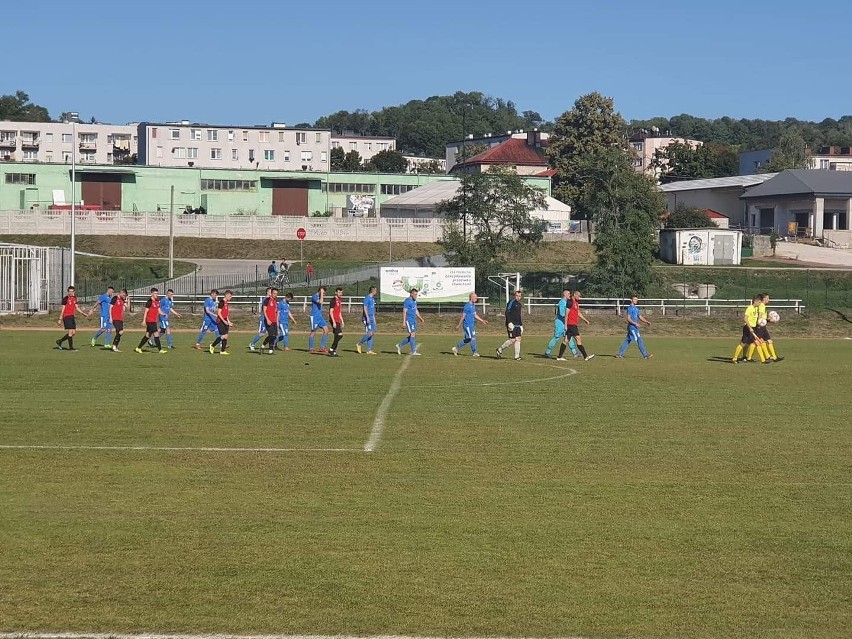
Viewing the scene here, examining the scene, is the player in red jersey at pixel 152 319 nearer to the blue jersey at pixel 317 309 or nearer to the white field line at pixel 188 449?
the blue jersey at pixel 317 309

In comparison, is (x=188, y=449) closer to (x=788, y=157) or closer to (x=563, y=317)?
(x=563, y=317)

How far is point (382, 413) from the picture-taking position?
1970 cm

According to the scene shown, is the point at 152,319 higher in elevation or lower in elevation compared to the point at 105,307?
lower

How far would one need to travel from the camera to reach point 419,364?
30062 millimetres

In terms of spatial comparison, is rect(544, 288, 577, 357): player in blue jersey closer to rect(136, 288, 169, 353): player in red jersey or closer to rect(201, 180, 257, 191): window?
rect(136, 288, 169, 353): player in red jersey

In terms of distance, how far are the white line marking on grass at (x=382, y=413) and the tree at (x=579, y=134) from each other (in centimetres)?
8448

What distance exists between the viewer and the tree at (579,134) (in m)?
110

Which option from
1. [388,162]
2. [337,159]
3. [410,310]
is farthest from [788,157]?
[410,310]

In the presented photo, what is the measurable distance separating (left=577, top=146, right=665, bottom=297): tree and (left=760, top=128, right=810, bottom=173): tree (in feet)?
230

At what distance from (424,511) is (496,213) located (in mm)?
49142

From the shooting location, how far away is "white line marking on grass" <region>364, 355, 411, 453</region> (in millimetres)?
16312

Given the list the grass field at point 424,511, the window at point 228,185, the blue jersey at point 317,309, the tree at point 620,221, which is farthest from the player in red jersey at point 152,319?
the window at point 228,185

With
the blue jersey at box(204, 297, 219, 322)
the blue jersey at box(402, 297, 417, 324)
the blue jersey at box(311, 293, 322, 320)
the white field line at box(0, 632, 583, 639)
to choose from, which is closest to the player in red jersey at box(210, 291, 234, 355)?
the blue jersey at box(204, 297, 219, 322)

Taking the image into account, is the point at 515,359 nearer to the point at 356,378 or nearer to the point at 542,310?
the point at 356,378
